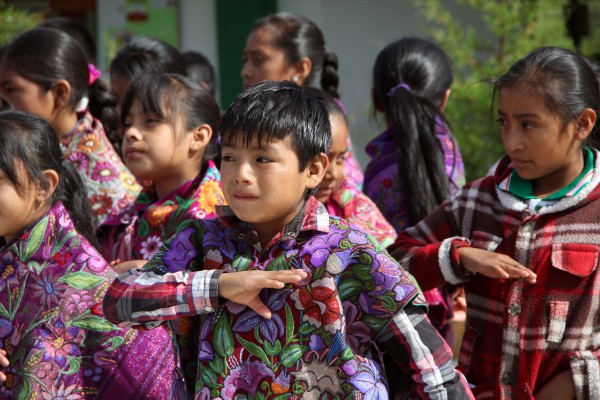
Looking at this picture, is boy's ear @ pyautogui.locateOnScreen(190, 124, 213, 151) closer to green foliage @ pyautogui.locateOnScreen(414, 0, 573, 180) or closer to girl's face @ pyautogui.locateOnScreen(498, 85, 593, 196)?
girl's face @ pyautogui.locateOnScreen(498, 85, 593, 196)

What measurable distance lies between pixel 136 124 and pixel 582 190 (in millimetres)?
1631

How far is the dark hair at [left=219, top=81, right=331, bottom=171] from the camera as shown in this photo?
2385mm

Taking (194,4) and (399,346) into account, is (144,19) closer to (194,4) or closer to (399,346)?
(194,4)

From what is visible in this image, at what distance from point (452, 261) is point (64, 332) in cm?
118

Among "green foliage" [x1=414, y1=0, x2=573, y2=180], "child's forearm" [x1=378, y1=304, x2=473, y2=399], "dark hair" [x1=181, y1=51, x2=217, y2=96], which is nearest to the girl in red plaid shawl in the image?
"child's forearm" [x1=378, y1=304, x2=473, y2=399]

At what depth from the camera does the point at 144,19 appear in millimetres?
9438

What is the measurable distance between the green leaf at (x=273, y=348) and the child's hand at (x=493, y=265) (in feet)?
2.39

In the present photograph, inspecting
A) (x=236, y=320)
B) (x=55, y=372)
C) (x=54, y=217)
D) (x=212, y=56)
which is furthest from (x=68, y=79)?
(x=212, y=56)

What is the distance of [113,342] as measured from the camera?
2844mm

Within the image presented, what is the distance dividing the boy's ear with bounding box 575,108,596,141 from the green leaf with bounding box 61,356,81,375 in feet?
5.48

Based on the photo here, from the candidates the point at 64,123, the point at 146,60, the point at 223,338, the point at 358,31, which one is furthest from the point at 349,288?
the point at 358,31

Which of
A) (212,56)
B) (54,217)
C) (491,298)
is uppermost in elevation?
(54,217)

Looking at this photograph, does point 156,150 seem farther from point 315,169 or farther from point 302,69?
point 302,69

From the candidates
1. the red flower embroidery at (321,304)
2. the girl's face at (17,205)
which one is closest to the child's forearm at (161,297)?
the red flower embroidery at (321,304)
